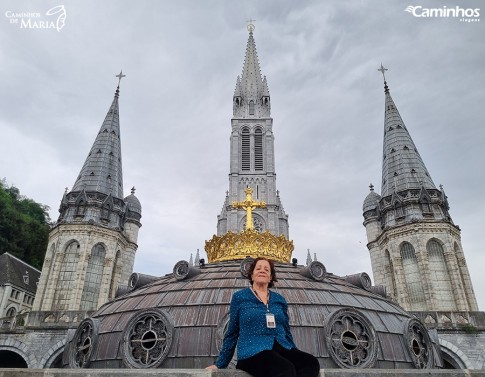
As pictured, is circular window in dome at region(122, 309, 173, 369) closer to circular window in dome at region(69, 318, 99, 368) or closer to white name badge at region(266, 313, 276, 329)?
circular window in dome at region(69, 318, 99, 368)

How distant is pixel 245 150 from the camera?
84.5m

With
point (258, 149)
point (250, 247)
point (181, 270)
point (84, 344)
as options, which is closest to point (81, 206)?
point (250, 247)

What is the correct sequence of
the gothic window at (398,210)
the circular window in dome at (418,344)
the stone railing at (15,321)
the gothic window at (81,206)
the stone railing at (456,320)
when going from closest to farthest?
the circular window in dome at (418,344)
the stone railing at (456,320)
the stone railing at (15,321)
the gothic window at (398,210)
the gothic window at (81,206)

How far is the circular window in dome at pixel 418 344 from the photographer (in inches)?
359

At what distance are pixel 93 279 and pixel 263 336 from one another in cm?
4089

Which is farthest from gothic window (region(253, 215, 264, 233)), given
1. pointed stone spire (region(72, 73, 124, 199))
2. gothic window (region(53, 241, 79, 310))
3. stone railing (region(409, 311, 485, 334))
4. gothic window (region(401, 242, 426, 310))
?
stone railing (region(409, 311, 485, 334))

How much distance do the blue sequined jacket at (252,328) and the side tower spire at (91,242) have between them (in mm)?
35575

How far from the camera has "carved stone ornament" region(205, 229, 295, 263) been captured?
1252 centimetres

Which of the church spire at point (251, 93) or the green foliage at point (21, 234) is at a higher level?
the church spire at point (251, 93)

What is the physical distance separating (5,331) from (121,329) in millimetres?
25363

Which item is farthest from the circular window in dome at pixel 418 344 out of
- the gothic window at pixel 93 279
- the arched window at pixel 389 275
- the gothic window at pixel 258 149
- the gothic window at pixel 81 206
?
the gothic window at pixel 258 149

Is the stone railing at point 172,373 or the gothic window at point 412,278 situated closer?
the stone railing at point 172,373

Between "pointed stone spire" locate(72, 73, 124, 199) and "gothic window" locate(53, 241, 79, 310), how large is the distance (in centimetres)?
733

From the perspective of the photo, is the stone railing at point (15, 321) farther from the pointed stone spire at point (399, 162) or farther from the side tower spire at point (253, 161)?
the side tower spire at point (253, 161)
